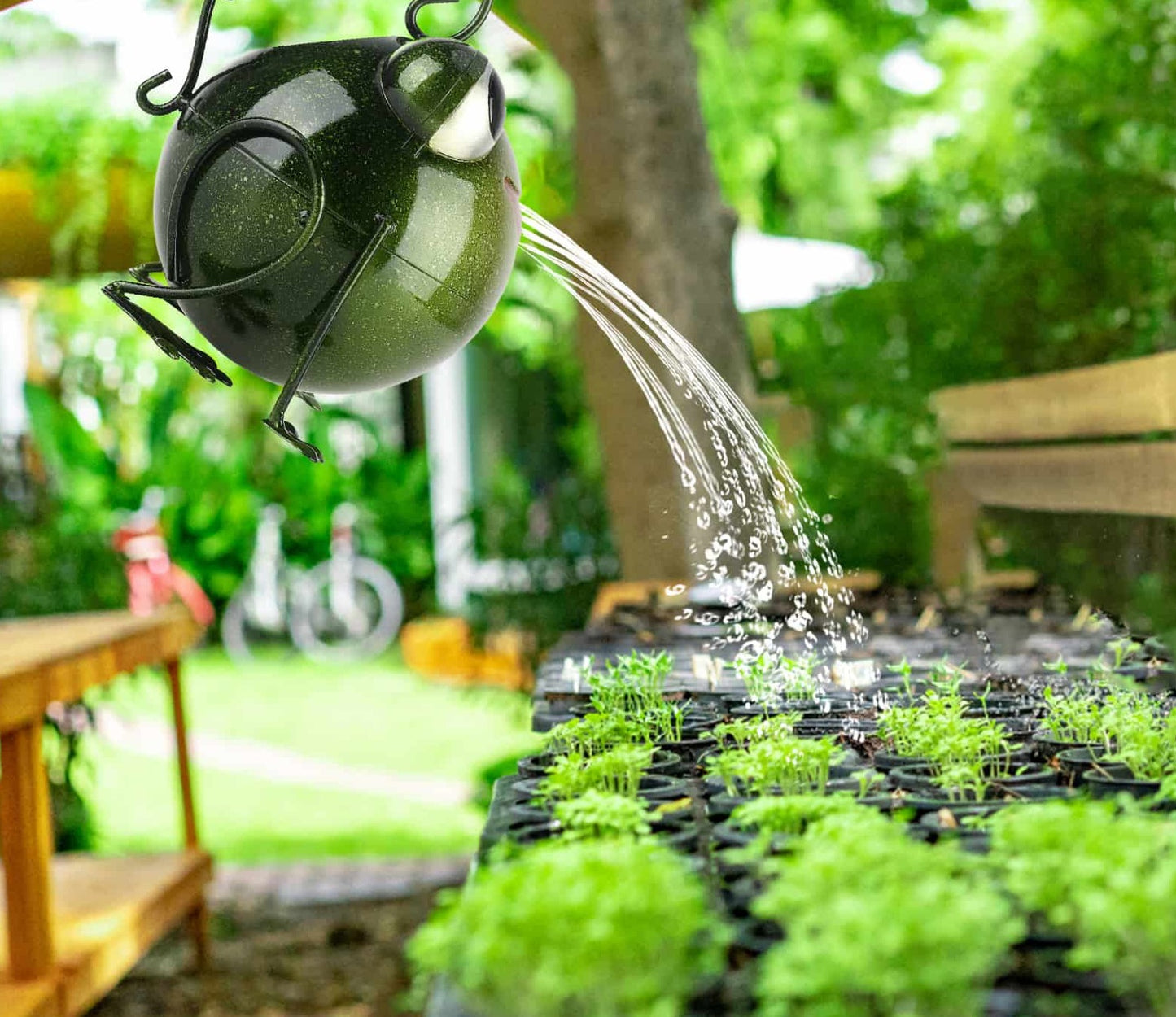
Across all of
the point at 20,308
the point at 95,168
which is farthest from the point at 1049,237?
the point at 20,308

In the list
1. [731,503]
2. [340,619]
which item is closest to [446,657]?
[340,619]

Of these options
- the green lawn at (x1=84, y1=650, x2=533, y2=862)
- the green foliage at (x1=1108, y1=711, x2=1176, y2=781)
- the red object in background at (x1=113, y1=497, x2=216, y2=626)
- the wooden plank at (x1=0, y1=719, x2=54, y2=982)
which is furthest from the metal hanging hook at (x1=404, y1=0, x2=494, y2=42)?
the red object in background at (x1=113, y1=497, x2=216, y2=626)

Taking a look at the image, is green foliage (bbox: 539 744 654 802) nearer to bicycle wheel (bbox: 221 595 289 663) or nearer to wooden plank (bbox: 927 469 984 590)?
wooden plank (bbox: 927 469 984 590)

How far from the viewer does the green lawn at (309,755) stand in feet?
21.2

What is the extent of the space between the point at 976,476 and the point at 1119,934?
3.98 m

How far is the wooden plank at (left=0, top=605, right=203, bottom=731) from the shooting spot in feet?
11.1

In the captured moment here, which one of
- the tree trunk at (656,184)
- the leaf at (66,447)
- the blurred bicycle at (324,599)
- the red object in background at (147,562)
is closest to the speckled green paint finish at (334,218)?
the tree trunk at (656,184)

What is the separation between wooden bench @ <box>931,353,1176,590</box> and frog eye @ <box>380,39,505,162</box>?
1.87 metres

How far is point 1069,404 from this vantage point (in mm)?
3828

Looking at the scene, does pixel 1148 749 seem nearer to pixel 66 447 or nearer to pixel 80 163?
pixel 80 163

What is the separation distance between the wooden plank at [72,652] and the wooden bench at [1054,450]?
2546 mm

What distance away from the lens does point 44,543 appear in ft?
21.0

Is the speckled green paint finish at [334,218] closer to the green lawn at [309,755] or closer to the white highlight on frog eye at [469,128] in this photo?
the white highlight on frog eye at [469,128]

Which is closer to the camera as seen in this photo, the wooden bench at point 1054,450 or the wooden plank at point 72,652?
the wooden bench at point 1054,450
